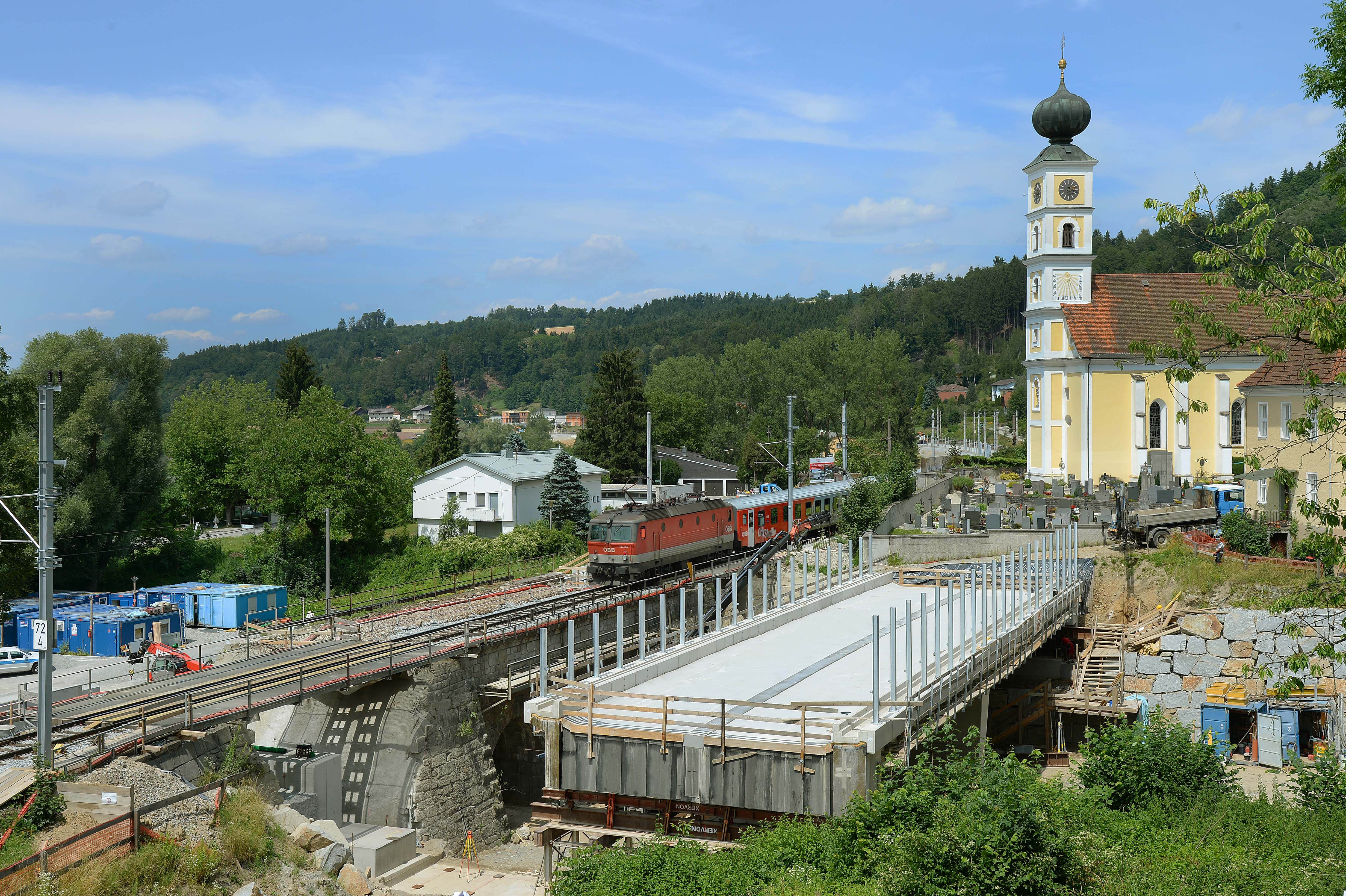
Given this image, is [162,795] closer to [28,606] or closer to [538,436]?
[28,606]

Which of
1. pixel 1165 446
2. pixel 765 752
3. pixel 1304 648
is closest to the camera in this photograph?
pixel 765 752

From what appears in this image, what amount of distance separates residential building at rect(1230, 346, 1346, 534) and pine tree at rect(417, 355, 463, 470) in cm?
4887

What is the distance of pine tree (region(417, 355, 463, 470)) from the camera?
238 ft

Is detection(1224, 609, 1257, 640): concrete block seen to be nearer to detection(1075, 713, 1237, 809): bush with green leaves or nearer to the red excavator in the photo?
detection(1075, 713, 1237, 809): bush with green leaves

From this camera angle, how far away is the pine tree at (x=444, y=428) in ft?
238

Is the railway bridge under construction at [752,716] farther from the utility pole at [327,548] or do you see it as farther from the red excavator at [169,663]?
the utility pole at [327,548]

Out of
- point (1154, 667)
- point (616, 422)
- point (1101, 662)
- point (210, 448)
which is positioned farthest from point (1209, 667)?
point (210, 448)

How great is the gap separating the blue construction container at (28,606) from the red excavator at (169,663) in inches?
277

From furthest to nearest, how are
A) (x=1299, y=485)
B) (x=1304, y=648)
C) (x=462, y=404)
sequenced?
(x=462, y=404), (x=1299, y=485), (x=1304, y=648)

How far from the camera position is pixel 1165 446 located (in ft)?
172

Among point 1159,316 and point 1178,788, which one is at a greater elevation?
point 1159,316

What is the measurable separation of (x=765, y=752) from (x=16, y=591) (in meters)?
29.7

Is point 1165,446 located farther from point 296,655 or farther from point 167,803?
point 167,803

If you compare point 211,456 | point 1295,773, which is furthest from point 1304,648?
point 211,456
